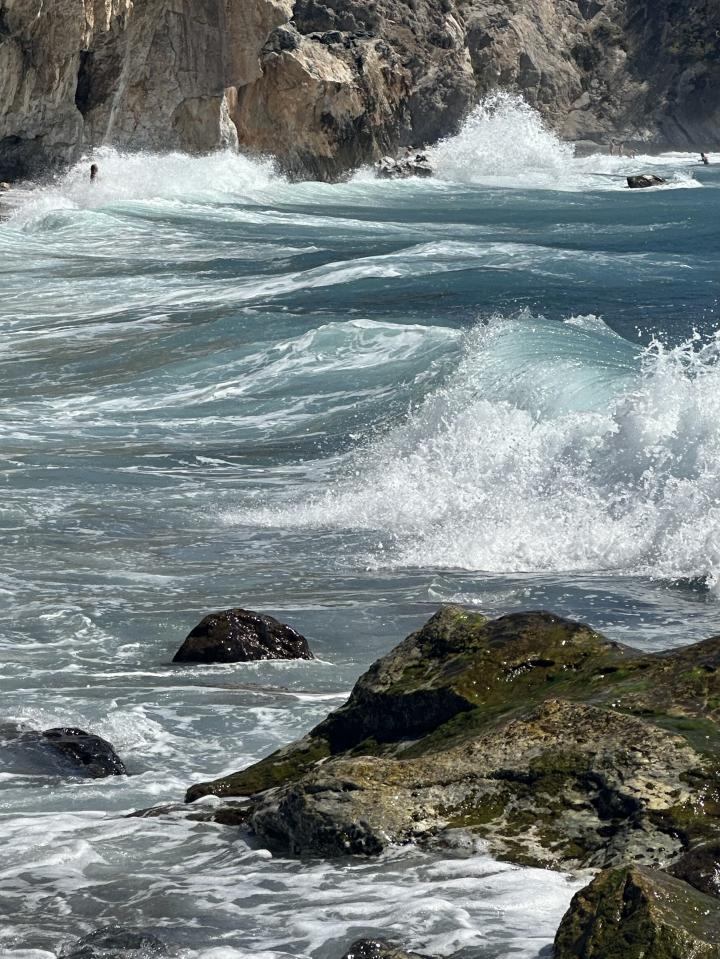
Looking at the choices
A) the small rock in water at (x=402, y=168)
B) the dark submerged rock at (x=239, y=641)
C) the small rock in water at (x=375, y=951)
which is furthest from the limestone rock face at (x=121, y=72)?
the small rock in water at (x=375, y=951)

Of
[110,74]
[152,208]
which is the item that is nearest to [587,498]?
[152,208]

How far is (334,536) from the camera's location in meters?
9.86

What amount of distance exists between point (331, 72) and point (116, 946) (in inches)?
1582

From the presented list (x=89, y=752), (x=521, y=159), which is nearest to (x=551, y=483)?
(x=89, y=752)

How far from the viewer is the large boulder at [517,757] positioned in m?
3.98

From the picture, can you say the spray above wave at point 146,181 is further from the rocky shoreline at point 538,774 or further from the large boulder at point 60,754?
the rocky shoreline at point 538,774

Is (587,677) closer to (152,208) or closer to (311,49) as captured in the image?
(152,208)

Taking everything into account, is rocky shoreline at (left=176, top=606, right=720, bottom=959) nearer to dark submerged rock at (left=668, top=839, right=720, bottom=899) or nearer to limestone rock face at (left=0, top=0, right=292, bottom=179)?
dark submerged rock at (left=668, top=839, right=720, bottom=899)

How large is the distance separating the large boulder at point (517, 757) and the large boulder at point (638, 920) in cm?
47

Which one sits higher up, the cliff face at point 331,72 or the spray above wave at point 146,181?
the cliff face at point 331,72

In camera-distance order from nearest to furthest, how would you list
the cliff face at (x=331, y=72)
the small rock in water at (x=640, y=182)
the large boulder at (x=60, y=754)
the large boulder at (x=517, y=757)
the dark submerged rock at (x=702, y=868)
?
the dark submerged rock at (x=702, y=868)
the large boulder at (x=517, y=757)
the large boulder at (x=60, y=754)
the cliff face at (x=331, y=72)
the small rock in water at (x=640, y=182)

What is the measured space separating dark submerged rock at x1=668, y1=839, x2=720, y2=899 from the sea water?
322 mm

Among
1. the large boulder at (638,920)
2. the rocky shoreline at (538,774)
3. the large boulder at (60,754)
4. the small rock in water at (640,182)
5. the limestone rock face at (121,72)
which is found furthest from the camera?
the small rock in water at (640,182)

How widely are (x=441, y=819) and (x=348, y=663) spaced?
9.72ft
